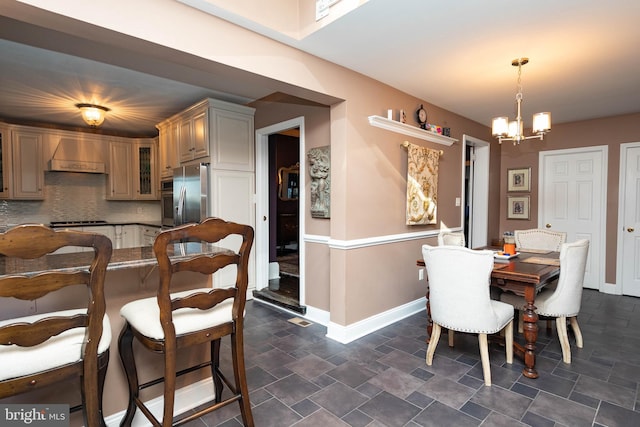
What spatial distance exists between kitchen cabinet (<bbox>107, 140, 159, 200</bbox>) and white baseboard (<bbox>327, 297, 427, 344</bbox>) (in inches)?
175

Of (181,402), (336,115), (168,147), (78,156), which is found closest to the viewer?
(181,402)

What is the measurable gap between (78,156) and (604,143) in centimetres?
794

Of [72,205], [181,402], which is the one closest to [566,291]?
[181,402]

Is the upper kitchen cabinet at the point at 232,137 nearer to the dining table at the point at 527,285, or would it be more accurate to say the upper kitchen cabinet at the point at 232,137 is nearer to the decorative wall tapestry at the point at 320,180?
the decorative wall tapestry at the point at 320,180

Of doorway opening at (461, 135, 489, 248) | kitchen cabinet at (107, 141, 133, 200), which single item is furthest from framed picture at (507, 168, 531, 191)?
kitchen cabinet at (107, 141, 133, 200)

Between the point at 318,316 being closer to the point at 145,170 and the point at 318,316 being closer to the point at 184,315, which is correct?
the point at 184,315

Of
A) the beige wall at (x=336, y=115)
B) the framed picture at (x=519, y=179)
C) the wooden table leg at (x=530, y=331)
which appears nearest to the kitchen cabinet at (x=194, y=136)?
the beige wall at (x=336, y=115)

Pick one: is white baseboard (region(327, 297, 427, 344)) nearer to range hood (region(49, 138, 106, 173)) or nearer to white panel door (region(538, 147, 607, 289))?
white panel door (region(538, 147, 607, 289))

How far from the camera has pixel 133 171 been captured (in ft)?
18.7

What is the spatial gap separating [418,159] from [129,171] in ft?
16.1

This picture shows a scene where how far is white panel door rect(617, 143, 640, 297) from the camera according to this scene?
4.37 m

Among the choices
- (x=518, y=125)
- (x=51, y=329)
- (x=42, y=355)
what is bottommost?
(x=42, y=355)

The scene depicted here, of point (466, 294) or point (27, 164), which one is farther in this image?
point (27, 164)

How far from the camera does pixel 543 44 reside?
247cm
